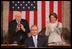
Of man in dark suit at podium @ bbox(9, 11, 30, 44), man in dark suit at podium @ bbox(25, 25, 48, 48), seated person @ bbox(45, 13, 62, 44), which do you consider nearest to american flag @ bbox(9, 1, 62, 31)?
man in dark suit at podium @ bbox(9, 11, 30, 44)

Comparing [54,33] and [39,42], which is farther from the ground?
[54,33]

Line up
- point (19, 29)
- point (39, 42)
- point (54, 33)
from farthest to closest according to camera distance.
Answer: point (19, 29), point (54, 33), point (39, 42)

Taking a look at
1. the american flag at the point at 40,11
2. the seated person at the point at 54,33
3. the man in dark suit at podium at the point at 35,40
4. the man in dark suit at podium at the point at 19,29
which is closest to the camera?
the man in dark suit at podium at the point at 35,40

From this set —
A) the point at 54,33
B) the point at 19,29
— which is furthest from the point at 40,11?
the point at 54,33

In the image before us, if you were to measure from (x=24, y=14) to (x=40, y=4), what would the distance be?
0.58m

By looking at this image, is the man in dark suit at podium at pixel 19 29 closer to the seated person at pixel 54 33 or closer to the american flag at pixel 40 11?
the seated person at pixel 54 33

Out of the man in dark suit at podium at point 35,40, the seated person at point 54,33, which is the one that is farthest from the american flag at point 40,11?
the man in dark suit at podium at point 35,40

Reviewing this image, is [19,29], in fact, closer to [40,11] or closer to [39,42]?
[39,42]

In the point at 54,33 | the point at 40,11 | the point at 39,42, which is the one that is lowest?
the point at 39,42

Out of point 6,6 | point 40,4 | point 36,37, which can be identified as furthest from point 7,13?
point 36,37

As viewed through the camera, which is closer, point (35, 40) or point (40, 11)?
point (35, 40)

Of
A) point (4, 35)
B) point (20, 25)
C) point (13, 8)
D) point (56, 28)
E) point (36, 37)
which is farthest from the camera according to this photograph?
point (13, 8)

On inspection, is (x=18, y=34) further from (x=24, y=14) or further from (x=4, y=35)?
(x=24, y=14)

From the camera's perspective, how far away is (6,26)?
4746 millimetres
